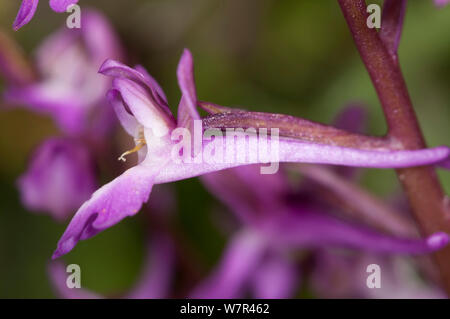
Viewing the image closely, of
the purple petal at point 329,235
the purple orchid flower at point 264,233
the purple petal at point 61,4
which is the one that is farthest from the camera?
the purple orchid flower at point 264,233

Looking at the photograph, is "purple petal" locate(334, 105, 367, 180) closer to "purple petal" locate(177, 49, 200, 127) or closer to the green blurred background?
the green blurred background

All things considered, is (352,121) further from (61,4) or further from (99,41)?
(61,4)

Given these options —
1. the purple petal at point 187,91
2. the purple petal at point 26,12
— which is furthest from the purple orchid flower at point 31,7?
the purple petal at point 187,91

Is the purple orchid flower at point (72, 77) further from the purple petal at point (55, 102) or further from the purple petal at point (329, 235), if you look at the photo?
the purple petal at point (329, 235)

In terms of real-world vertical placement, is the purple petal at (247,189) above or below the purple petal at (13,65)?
below

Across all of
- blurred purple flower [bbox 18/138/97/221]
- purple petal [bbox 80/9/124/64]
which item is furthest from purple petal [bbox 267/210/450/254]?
purple petal [bbox 80/9/124/64]

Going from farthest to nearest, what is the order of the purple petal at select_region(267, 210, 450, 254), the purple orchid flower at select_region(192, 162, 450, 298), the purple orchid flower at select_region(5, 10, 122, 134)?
the purple orchid flower at select_region(5, 10, 122, 134), the purple orchid flower at select_region(192, 162, 450, 298), the purple petal at select_region(267, 210, 450, 254)

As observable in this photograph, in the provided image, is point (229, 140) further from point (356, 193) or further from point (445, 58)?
point (445, 58)
